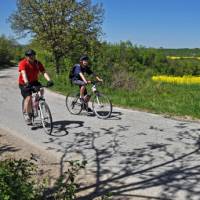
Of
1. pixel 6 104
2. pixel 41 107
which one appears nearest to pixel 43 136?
pixel 41 107

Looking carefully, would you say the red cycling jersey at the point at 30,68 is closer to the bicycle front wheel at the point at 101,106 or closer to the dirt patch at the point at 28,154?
the dirt patch at the point at 28,154

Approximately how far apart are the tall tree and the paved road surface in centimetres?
1526

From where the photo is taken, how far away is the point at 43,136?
8797 mm

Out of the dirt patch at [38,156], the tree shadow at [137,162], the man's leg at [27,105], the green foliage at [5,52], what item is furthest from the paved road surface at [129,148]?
the green foliage at [5,52]

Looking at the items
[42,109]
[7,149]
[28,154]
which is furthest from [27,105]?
[28,154]

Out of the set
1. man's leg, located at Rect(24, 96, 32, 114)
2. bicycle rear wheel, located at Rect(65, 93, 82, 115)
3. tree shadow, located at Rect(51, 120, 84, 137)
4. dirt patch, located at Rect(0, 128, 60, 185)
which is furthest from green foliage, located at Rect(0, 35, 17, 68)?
dirt patch, located at Rect(0, 128, 60, 185)

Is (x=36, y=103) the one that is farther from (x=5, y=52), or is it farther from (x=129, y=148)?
(x=5, y=52)

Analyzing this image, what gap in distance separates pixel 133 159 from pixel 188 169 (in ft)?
3.50

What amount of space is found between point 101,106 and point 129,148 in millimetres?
3404

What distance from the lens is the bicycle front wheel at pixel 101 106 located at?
35.6ft

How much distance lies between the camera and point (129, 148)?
301 inches

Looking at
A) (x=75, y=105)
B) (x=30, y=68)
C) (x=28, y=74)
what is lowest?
(x=75, y=105)

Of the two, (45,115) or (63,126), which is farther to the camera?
(63,126)

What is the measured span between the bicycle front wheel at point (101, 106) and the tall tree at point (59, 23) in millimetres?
15835
